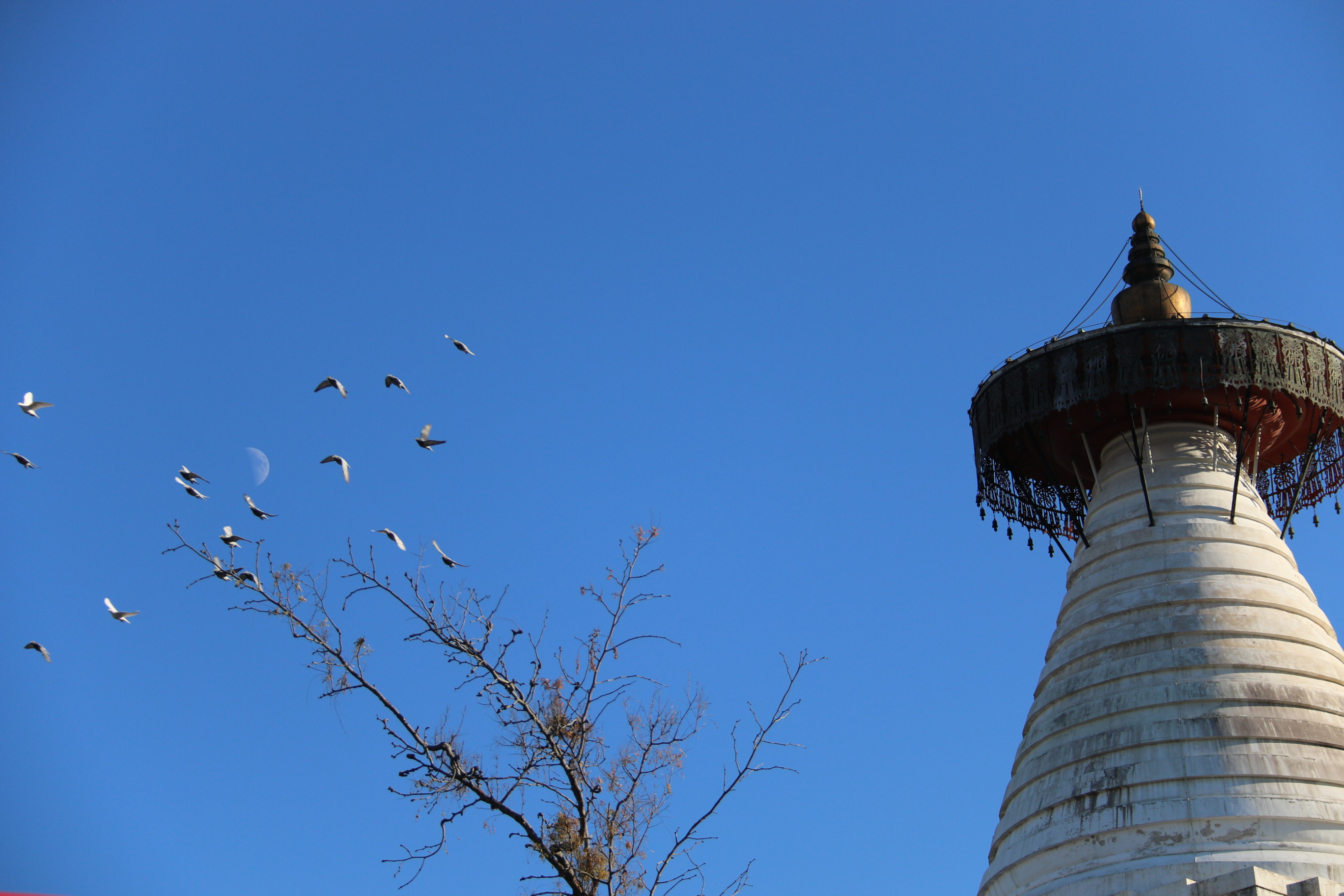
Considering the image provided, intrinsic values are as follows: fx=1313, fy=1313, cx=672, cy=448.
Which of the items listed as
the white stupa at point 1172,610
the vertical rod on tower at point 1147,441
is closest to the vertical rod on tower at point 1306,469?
the white stupa at point 1172,610

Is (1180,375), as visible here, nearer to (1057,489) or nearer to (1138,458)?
(1138,458)

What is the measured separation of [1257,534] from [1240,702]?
4029 millimetres

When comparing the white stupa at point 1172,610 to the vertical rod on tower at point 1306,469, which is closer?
the white stupa at point 1172,610

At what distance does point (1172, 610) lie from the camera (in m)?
19.6

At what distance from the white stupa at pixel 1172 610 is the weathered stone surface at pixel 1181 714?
31 mm

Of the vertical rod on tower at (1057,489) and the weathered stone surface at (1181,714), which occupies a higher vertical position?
the vertical rod on tower at (1057,489)

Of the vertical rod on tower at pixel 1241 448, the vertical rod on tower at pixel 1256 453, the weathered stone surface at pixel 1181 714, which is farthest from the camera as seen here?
the vertical rod on tower at pixel 1256 453

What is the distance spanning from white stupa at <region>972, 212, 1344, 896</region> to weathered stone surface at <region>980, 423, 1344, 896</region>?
3cm

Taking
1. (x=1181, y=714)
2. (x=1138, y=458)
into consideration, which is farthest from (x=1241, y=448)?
(x=1181, y=714)

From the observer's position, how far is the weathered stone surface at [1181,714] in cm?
1634

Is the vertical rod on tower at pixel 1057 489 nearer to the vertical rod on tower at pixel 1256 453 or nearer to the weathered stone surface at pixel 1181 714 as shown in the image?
the weathered stone surface at pixel 1181 714

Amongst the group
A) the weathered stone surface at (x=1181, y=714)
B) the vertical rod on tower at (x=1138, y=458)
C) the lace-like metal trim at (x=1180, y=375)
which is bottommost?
the weathered stone surface at (x=1181, y=714)

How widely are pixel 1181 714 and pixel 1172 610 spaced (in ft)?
6.93

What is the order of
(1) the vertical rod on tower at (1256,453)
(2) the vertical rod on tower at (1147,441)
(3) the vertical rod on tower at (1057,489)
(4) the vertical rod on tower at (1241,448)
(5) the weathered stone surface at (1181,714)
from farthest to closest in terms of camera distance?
(3) the vertical rod on tower at (1057,489), (1) the vertical rod on tower at (1256,453), (2) the vertical rod on tower at (1147,441), (4) the vertical rod on tower at (1241,448), (5) the weathered stone surface at (1181,714)
